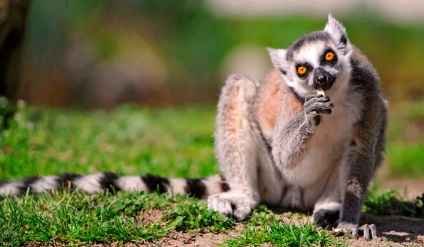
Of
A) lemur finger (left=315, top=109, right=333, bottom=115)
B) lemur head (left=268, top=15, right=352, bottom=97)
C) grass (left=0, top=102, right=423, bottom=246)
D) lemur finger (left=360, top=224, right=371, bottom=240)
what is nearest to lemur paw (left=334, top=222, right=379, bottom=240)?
lemur finger (left=360, top=224, right=371, bottom=240)

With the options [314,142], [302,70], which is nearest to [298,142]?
[314,142]

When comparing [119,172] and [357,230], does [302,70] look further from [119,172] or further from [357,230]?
[119,172]

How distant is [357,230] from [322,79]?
1.23 meters

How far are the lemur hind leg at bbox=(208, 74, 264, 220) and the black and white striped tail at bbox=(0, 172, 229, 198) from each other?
0.98 feet

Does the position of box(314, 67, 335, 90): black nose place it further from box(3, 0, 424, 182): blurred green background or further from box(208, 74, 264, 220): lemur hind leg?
box(3, 0, 424, 182): blurred green background

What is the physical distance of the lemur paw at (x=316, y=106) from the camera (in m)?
5.07

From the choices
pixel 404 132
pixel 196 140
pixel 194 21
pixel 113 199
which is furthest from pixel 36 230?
pixel 194 21

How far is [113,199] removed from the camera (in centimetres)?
562

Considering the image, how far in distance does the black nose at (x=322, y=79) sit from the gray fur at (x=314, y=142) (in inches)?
2.6

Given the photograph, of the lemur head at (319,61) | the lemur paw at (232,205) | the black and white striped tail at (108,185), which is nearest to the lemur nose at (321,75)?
the lemur head at (319,61)

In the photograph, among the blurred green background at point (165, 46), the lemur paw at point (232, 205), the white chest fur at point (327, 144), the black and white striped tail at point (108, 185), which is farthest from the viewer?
the blurred green background at point (165, 46)

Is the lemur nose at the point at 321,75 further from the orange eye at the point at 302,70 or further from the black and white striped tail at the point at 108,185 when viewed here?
the black and white striped tail at the point at 108,185

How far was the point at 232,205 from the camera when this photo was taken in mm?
5750

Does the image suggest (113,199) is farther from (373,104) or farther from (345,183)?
(373,104)
